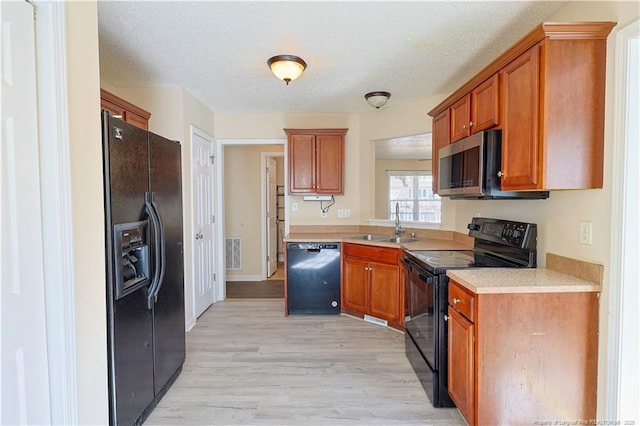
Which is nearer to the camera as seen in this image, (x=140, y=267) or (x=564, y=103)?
(x=564, y=103)

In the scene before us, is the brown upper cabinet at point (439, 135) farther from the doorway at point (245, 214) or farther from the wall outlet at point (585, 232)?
the doorway at point (245, 214)

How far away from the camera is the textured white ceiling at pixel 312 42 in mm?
1887

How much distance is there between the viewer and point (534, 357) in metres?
1.63

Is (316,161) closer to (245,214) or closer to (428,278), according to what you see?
(245,214)

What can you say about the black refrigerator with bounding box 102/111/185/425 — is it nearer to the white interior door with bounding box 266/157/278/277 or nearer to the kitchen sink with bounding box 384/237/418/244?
the kitchen sink with bounding box 384/237/418/244

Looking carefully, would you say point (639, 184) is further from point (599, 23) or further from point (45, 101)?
point (45, 101)

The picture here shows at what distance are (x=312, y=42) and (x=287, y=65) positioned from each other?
28 centimetres

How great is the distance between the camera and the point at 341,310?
3.65 metres

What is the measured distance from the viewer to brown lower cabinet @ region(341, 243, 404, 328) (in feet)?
10.4

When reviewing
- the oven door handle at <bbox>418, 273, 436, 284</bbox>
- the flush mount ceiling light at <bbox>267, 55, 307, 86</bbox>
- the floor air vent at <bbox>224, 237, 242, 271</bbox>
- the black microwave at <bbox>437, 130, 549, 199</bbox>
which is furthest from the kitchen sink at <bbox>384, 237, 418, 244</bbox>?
the floor air vent at <bbox>224, 237, 242, 271</bbox>

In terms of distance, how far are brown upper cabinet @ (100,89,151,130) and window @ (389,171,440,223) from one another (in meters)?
5.60

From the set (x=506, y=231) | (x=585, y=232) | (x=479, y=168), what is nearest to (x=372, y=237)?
(x=506, y=231)

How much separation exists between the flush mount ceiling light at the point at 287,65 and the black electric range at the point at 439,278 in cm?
172

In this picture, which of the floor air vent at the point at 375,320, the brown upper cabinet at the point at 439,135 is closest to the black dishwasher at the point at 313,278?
the floor air vent at the point at 375,320
